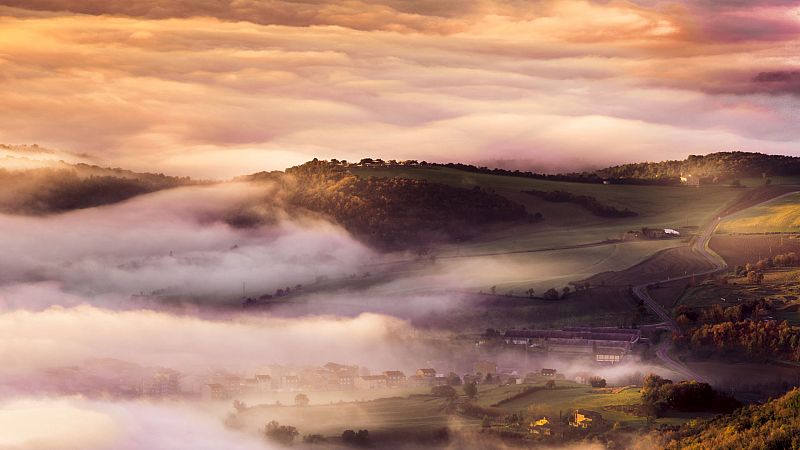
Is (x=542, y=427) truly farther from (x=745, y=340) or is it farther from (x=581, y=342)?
(x=581, y=342)

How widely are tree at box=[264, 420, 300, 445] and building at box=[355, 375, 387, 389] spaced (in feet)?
51.3

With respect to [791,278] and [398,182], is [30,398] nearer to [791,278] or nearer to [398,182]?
[791,278]

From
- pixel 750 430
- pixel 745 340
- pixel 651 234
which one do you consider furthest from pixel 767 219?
pixel 750 430

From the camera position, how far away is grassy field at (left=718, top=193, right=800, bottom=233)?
15788cm

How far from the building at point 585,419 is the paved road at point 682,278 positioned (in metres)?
13.2

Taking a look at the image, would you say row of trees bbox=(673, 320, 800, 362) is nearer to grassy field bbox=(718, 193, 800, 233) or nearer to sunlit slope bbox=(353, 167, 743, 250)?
grassy field bbox=(718, 193, 800, 233)

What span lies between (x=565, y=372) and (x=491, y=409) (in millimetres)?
14909

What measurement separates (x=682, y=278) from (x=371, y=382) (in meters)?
33.8

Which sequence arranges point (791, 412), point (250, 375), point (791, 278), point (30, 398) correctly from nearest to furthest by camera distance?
point (791, 412) → point (30, 398) → point (250, 375) → point (791, 278)

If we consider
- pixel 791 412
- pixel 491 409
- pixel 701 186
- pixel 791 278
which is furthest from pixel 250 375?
pixel 701 186

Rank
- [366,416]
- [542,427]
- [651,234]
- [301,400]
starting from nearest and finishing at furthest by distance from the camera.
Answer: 1. [542,427]
2. [366,416]
3. [301,400]
4. [651,234]

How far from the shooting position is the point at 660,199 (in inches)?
7175

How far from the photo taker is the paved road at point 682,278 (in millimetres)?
116500

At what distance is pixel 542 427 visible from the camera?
9819 cm
